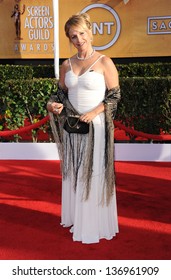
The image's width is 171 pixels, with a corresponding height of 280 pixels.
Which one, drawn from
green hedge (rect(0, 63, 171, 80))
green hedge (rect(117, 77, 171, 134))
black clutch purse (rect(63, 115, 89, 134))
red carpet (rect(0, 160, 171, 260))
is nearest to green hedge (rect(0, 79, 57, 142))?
red carpet (rect(0, 160, 171, 260))

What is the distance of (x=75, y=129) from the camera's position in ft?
12.7

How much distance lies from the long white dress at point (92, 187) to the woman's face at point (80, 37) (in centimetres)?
22

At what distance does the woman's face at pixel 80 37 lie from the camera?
361cm

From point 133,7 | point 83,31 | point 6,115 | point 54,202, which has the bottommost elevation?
point 54,202

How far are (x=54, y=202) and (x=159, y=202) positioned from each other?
1300 mm

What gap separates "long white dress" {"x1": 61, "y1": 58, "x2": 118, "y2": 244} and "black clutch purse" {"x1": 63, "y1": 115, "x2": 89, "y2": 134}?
0.08 metres

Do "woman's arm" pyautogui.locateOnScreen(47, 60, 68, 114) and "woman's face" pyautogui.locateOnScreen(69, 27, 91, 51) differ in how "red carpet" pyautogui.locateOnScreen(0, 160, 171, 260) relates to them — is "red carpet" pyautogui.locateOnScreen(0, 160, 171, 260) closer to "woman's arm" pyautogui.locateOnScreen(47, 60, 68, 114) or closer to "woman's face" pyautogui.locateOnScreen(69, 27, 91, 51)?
"woman's arm" pyautogui.locateOnScreen(47, 60, 68, 114)

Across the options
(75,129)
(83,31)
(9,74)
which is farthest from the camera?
(9,74)

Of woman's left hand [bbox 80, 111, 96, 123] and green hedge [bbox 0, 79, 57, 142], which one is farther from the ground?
woman's left hand [bbox 80, 111, 96, 123]

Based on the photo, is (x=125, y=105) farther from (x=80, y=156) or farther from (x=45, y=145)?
(x=80, y=156)

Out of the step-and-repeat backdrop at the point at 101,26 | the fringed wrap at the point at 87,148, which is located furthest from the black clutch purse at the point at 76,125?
the step-and-repeat backdrop at the point at 101,26

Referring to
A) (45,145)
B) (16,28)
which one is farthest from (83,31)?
(16,28)

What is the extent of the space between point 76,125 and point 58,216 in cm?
138

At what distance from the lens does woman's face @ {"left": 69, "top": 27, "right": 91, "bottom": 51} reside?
11.8ft
